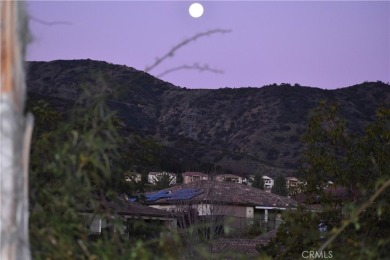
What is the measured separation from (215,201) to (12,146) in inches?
1177

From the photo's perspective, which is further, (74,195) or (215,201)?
(215,201)

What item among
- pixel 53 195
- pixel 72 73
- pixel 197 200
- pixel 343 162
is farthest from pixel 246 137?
pixel 53 195

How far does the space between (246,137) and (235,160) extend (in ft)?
29.3

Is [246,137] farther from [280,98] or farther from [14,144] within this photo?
[14,144]

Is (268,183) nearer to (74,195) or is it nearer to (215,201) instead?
(215,201)

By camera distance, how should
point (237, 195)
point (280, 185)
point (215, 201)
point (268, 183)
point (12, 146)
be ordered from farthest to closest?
point (268, 183), point (280, 185), point (237, 195), point (215, 201), point (12, 146)

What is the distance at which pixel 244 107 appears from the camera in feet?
251

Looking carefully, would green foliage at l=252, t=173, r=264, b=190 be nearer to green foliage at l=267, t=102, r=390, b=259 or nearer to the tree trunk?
green foliage at l=267, t=102, r=390, b=259

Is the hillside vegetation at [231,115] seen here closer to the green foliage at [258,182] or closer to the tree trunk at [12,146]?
the green foliage at [258,182]

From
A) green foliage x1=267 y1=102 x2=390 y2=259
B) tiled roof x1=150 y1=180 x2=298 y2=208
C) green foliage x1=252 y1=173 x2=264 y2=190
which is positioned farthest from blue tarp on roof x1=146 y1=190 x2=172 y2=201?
green foliage x1=267 y1=102 x2=390 y2=259


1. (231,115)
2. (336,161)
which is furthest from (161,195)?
(231,115)

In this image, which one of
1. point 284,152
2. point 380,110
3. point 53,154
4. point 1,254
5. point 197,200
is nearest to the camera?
point 1,254

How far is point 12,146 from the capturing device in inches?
101

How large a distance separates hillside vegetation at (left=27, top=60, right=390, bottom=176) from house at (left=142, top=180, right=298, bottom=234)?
8331 mm
